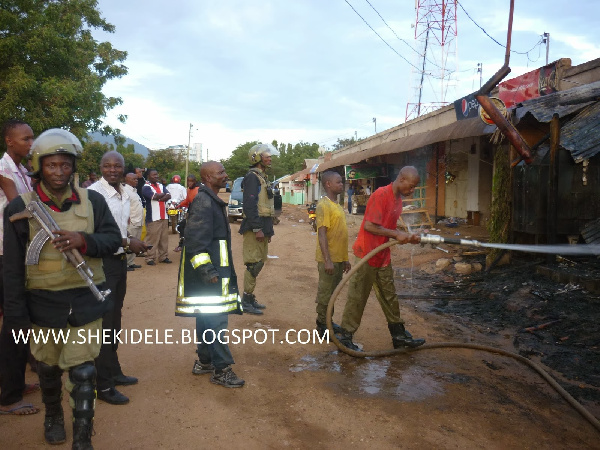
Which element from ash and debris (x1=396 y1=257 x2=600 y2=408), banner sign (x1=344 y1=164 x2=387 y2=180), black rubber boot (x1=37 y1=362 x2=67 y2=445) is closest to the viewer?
black rubber boot (x1=37 y1=362 x2=67 y2=445)

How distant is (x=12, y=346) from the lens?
131 inches

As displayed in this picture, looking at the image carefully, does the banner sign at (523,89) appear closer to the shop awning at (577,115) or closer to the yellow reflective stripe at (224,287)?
the shop awning at (577,115)

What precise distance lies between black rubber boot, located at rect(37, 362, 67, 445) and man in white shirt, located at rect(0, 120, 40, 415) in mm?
450

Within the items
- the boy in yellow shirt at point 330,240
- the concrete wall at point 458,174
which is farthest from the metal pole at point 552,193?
the concrete wall at point 458,174

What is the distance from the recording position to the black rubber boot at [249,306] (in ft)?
20.3

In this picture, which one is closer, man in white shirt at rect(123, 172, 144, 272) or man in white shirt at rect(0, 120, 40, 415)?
man in white shirt at rect(0, 120, 40, 415)

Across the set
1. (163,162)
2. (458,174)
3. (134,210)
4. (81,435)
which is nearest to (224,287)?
(81,435)

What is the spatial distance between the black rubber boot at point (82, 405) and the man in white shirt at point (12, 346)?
33.7 inches

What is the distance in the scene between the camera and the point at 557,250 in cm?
489

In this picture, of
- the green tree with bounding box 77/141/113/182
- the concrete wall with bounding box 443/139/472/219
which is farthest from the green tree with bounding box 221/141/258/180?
the concrete wall with bounding box 443/139/472/219

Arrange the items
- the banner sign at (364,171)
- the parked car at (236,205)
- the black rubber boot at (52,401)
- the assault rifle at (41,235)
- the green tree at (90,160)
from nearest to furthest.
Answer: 1. the assault rifle at (41,235)
2. the black rubber boot at (52,401)
3. the parked car at (236,205)
4. the green tree at (90,160)
5. the banner sign at (364,171)

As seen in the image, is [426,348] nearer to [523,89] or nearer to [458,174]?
[523,89]

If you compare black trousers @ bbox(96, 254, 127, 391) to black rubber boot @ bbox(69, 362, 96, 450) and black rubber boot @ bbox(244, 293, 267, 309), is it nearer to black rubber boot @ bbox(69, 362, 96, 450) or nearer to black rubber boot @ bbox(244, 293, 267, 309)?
black rubber boot @ bbox(69, 362, 96, 450)

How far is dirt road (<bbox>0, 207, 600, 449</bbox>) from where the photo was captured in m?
3.14
